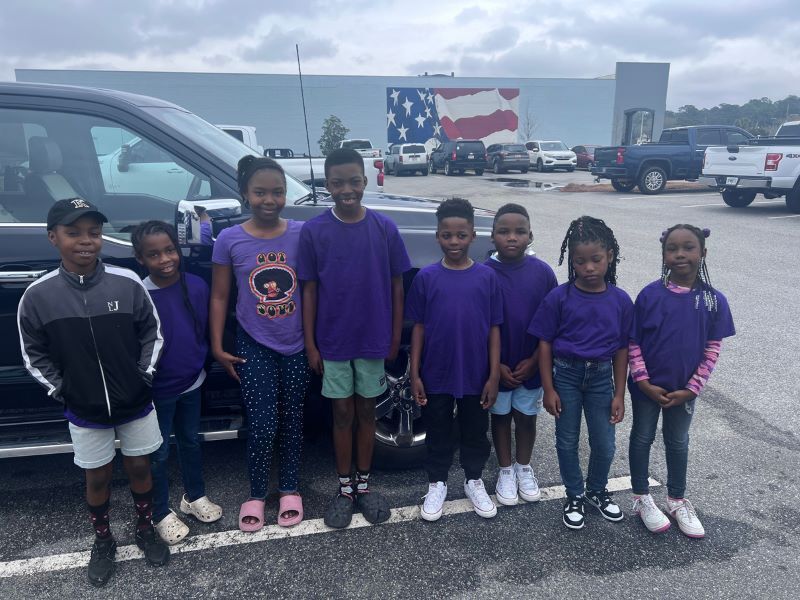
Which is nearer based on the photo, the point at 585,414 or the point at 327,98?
the point at 585,414

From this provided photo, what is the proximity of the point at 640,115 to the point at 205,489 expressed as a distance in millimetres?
46895

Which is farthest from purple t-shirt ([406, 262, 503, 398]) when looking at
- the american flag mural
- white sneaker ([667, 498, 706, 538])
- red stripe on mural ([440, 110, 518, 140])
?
red stripe on mural ([440, 110, 518, 140])

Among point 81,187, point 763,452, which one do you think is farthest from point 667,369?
point 81,187

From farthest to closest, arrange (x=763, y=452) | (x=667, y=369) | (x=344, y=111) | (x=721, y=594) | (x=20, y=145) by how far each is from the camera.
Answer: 1. (x=344, y=111)
2. (x=763, y=452)
3. (x=20, y=145)
4. (x=667, y=369)
5. (x=721, y=594)

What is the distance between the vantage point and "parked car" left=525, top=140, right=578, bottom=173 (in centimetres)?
2927

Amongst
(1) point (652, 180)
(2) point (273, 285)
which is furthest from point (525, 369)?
(1) point (652, 180)

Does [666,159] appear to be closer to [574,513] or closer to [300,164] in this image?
[300,164]

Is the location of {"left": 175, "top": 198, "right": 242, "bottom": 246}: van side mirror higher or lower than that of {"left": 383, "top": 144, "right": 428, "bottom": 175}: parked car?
higher

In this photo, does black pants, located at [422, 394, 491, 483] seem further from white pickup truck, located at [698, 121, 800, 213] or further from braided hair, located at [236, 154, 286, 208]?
white pickup truck, located at [698, 121, 800, 213]

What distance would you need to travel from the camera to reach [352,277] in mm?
2576

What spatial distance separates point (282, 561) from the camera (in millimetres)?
2572

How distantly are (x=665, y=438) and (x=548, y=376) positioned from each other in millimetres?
626

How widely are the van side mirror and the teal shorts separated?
30.6 inches

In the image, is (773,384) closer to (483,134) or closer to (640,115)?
(483,134)
